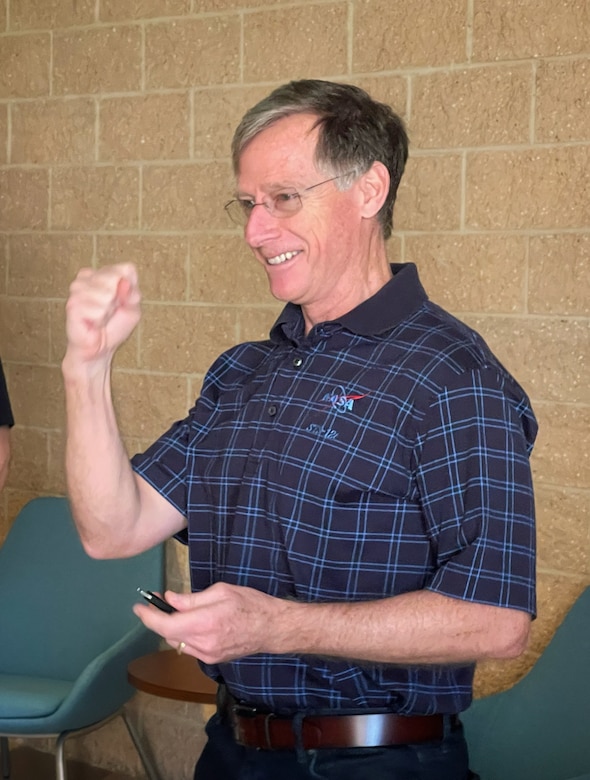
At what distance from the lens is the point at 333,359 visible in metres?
1.83

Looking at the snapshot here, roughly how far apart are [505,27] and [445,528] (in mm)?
1818

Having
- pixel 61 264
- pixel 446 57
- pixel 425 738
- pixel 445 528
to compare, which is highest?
pixel 446 57

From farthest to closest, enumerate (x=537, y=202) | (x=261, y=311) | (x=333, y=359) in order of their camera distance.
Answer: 1. (x=261, y=311)
2. (x=537, y=202)
3. (x=333, y=359)

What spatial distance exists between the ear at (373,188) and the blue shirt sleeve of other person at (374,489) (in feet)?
0.43

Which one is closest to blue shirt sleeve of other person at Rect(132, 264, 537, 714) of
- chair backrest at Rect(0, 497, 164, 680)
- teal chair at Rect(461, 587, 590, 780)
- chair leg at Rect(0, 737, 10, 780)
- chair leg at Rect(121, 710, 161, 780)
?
teal chair at Rect(461, 587, 590, 780)

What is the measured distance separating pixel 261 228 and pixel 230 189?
5.50ft

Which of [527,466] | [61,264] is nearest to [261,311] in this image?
[61,264]

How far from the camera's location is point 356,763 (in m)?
1.71

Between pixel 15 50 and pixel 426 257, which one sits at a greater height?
pixel 15 50

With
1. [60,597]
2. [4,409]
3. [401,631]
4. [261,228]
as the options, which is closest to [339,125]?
[261,228]

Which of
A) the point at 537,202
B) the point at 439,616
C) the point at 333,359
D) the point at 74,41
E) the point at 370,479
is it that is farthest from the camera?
the point at 74,41

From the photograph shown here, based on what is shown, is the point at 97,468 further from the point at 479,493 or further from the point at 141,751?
the point at 141,751

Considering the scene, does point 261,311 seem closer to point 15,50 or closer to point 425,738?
point 15,50

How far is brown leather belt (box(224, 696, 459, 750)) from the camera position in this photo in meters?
1.71
